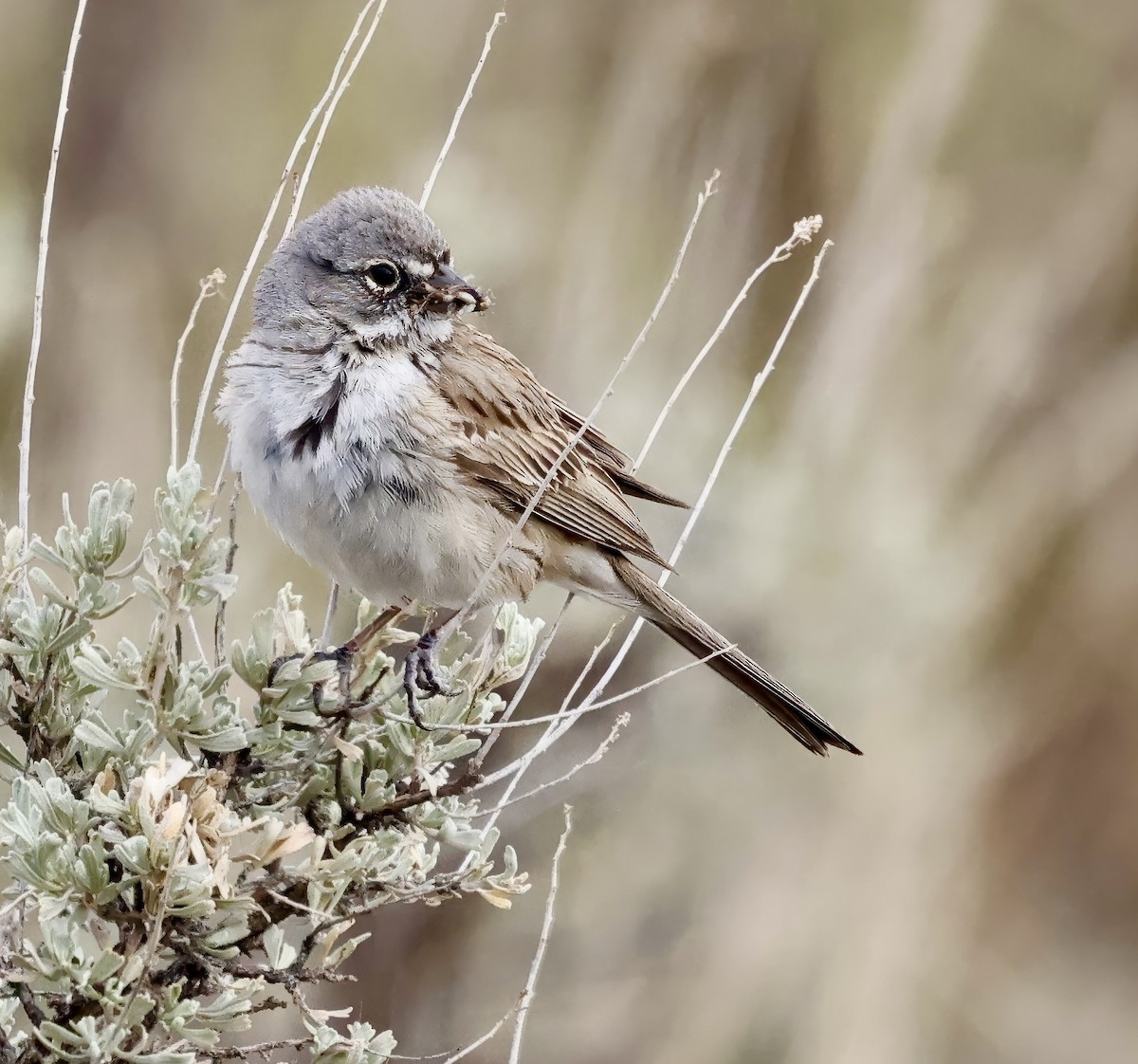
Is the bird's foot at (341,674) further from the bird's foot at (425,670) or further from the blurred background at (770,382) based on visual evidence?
the blurred background at (770,382)

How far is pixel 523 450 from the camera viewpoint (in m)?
3.08

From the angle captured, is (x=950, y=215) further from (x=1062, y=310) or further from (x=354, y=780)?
(x=354, y=780)

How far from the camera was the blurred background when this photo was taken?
388cm

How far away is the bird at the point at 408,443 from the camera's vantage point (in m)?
2.65

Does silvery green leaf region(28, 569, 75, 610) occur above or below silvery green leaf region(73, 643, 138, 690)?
above

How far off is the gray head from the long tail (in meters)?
0.72

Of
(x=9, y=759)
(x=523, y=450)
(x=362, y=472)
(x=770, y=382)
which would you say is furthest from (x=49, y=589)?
(x=770, y=382)

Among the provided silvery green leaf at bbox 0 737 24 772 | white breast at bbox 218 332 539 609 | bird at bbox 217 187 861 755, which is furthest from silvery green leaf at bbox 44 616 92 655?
white breast at bbox 218 332 539 609

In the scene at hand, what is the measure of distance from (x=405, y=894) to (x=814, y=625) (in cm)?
229

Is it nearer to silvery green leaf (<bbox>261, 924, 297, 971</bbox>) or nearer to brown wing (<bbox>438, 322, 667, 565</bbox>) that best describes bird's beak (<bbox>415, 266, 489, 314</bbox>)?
brown wing (<bbox>438, 322, 667, 565</bbox>)

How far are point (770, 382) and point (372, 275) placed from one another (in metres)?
1.67

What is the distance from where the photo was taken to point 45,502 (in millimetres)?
3299

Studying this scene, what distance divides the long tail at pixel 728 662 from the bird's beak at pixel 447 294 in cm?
68

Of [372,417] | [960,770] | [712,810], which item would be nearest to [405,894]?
[372,417]
